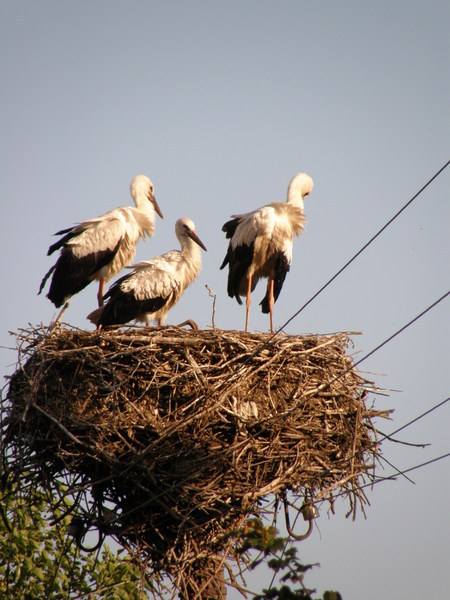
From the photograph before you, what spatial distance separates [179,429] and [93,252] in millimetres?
3099

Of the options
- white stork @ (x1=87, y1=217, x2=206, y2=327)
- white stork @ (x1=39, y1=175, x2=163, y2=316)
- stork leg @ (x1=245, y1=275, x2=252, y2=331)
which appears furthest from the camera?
stork leg @ (x1=245, y1=275, x2=252, y2=331)

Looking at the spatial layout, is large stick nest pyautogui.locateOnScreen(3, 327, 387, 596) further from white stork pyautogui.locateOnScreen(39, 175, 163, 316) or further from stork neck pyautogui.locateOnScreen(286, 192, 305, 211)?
stork neck pyautogui.locateOnScreen(286, 192, 305, 211)

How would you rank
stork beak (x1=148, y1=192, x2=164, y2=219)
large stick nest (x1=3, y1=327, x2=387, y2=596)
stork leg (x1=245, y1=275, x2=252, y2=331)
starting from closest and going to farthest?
large stick nest (x1=3, y1=327, x2=387, y2=596) → stork leg (x1=245, y1=275, x2=252, y2=331) → stork beak (x1=148, y1=192, x2=164, y2=219)

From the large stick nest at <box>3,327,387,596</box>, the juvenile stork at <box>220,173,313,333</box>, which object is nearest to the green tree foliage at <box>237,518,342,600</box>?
the large stick nest at <box>3,327,387,596</box>

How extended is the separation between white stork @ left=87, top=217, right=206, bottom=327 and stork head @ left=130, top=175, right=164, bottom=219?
114cm

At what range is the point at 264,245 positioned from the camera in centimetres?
975

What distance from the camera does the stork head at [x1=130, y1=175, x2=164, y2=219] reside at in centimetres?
1048

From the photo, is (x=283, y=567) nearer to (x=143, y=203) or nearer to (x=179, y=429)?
(x=179, y=429)

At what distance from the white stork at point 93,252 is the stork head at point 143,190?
510 mm

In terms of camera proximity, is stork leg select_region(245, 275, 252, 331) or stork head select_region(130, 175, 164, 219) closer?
stork leg select_region(245, 275, 252, 331)

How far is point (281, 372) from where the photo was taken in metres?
7.61

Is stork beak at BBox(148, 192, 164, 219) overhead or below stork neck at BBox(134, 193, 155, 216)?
overhead

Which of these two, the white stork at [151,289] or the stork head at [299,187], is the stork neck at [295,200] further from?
the white stork at [151,289]

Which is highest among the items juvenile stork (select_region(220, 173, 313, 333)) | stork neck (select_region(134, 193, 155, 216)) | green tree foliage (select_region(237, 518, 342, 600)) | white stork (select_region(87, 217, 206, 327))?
stork neck (select_region(134, 193, 155, 216))
